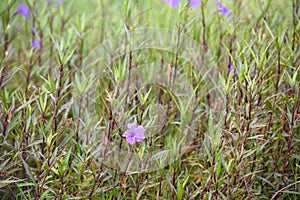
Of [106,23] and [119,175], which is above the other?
[106,23]

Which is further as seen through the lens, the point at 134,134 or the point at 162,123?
the point at 162,123

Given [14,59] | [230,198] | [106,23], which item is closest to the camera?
[230,198]

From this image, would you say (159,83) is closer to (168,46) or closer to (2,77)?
(168,46)

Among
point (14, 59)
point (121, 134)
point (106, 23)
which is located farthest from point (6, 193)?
point (106, 23)

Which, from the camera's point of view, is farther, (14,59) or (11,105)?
(14,59)
